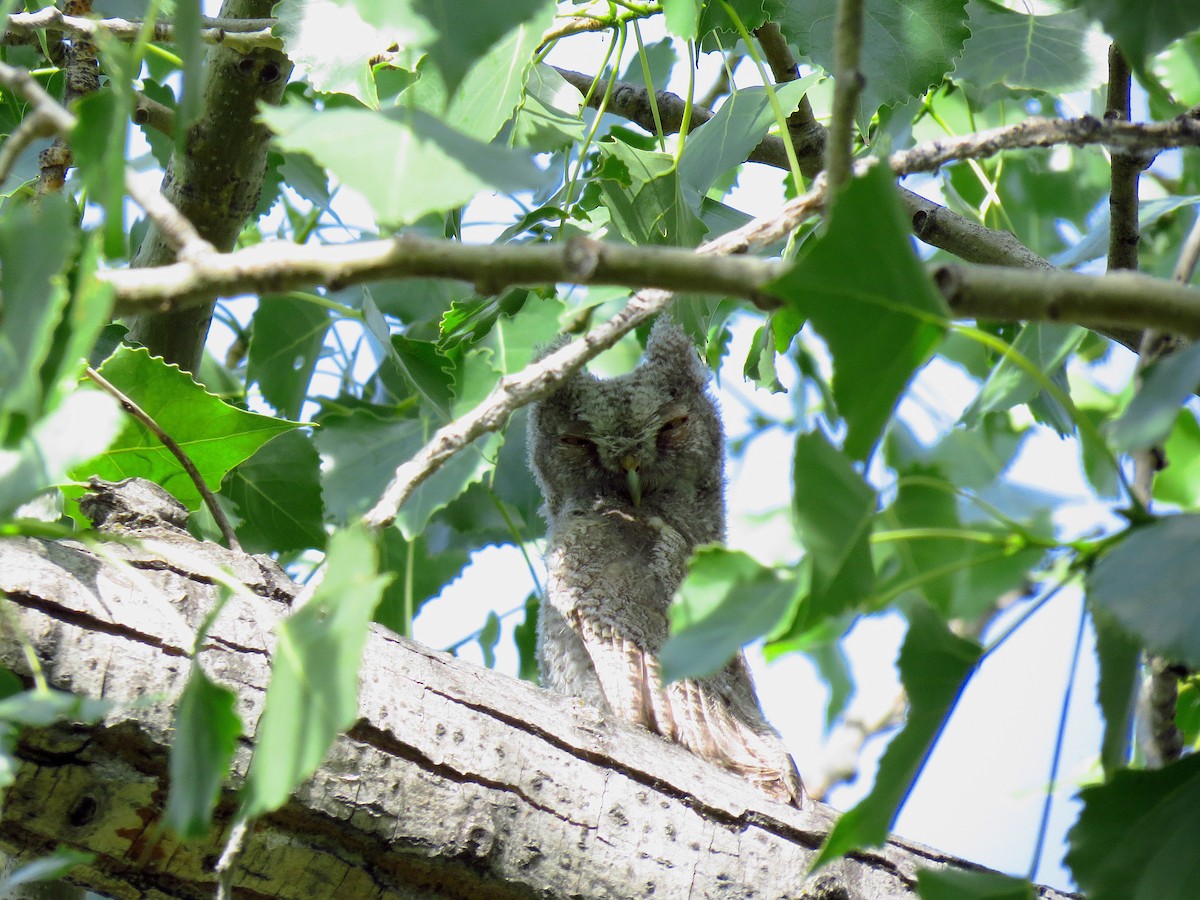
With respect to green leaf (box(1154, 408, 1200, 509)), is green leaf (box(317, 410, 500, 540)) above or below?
below

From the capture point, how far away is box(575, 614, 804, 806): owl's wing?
88.2 inches

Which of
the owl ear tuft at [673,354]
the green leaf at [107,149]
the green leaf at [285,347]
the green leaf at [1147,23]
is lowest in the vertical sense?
the green leaf at [107,149]

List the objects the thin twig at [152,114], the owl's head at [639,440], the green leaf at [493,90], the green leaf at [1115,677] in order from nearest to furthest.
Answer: the green leaf at [1115,677] → the green leaf at [493,90] → the thin twig at [152,114] → the owl's head at [639,440]

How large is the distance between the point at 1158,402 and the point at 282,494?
1.72 metres

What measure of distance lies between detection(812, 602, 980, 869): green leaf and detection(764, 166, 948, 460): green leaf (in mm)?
242

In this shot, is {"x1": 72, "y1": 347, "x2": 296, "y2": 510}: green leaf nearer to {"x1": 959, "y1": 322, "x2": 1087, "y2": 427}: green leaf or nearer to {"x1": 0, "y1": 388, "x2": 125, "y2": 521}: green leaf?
{"x1": 0, "y1": 388, "x2": 125, "y2": 521}: green leaf

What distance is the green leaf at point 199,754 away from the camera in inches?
30.0

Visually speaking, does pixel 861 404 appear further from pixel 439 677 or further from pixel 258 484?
pixel 258 484

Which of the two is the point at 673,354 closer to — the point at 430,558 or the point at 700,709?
the point at 430,558

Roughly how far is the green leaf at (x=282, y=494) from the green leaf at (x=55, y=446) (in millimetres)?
1367

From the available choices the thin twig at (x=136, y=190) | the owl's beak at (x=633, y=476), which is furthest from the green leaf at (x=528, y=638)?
the thin twig at (x=136, y=190)

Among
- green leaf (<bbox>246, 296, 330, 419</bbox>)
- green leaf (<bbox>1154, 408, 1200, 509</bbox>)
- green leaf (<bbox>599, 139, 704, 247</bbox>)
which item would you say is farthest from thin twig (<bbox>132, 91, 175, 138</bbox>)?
green leaf (<bbox>1154, 408, 1200, 509</bbox>)

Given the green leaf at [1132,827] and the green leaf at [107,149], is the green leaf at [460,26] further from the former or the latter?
the green leaf at [1132,827]

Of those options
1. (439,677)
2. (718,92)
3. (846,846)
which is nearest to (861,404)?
(846,846)
